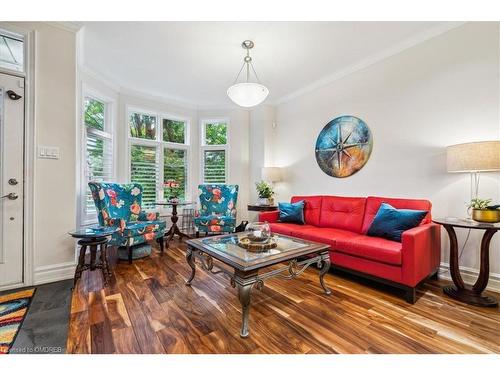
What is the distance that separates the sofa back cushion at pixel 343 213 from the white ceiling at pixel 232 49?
6.29ft

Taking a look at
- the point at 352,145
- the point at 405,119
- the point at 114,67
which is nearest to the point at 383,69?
the point at 405,119

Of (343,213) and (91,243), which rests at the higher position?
(343,213)

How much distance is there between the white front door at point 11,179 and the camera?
2113 millimetres

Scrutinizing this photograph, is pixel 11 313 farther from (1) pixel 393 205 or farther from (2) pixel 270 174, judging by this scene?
(1) pixel 393 205

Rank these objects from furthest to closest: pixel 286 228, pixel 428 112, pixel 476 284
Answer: pixel 286 228, pixel 428 112, pixel 476 284

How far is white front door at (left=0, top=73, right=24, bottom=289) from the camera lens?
2113 millimetres

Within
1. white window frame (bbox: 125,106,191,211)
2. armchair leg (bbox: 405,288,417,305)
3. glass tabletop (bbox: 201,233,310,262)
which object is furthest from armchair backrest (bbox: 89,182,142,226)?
armchair leg (bbox: 405,288,417,305)

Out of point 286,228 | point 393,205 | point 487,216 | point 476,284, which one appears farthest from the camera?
point 286,228

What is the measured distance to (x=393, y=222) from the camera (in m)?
2.34

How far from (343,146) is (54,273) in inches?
153

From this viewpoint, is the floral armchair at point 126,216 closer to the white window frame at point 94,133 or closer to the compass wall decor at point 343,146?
the white window frame at point 94,133

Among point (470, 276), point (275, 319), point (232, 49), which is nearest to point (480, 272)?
point (470, 276)

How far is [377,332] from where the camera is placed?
1.55 metres
